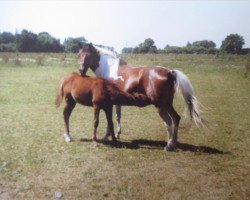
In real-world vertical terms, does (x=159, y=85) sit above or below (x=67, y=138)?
above

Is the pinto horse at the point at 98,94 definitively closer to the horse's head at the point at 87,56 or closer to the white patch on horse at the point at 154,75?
the horse's head at the point at 87,56

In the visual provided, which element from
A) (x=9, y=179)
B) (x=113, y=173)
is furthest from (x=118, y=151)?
(x=9, y=179)

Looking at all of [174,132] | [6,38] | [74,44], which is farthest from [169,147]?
[6,38]

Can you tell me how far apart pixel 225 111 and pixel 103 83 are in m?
7.08

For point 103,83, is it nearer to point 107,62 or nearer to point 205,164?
point 107,62

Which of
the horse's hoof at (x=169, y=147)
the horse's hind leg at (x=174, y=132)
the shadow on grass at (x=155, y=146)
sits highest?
the horse's hind leg at (x=174, y=132)

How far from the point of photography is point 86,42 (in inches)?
356

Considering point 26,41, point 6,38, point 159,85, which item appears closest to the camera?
point 159,85

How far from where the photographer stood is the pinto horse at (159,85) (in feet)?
27.2

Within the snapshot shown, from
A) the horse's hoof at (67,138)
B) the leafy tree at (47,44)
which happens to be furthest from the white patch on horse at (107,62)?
the leafy tree at (47,44)

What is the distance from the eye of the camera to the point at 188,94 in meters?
8.36

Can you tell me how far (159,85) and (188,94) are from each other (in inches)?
30.1

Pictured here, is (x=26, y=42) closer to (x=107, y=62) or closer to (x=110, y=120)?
(x=107, y=62)

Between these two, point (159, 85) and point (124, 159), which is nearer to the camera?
point (124, 159)
